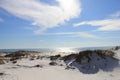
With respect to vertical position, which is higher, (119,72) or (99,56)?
(99,56)

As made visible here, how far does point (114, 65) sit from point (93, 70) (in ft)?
10.4

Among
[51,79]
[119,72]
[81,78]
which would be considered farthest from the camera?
[119,72]

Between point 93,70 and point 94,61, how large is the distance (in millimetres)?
2726

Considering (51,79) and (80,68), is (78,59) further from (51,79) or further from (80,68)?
(51,79)

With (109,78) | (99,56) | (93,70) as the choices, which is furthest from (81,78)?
(99,56)

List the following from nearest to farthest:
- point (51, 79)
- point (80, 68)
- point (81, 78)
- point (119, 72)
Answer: point (51, 79) < point (81, 78) < point (119, 72) < point (80, 68)

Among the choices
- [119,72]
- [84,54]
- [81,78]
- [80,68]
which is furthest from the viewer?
[84,54]

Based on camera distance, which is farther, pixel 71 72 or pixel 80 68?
pixel 80 68

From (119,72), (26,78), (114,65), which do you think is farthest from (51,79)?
(114,65)

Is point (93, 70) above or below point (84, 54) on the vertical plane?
below

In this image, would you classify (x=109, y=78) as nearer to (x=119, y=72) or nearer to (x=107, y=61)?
(x=119, y=72)

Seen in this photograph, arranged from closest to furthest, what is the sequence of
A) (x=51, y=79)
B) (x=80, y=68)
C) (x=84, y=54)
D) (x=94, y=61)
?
(x=51, y=79)
(x=80, y=68)
(x=94, y=61)
(x=84, y=54)

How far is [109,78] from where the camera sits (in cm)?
1795

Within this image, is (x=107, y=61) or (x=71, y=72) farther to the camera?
(x=107, y=61)
